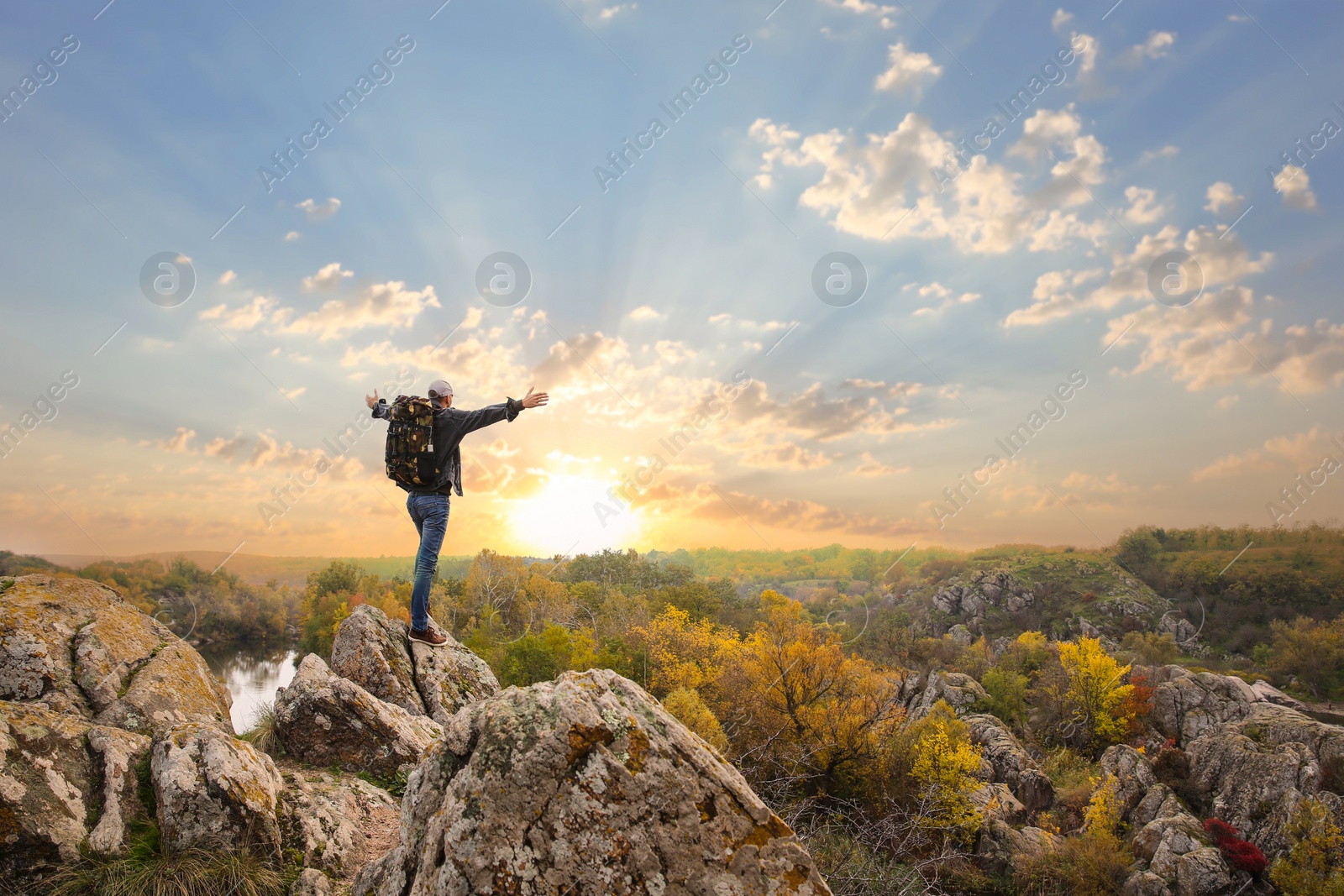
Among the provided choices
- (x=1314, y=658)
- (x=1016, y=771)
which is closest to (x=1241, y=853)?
(x=1016, y=771)

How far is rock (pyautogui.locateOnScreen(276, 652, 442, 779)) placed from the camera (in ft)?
25.8

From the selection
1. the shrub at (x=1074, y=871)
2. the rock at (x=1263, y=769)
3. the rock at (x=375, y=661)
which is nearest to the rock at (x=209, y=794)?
the rock at (x=375, y=661)

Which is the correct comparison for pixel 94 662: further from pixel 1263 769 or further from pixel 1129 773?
pixel 1129 773

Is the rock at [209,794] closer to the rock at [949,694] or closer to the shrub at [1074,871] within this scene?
the shrub at [1074,871]

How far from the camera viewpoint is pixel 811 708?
3616 centimetres

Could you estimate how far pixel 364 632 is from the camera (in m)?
10.6

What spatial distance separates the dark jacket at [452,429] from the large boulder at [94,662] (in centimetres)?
351

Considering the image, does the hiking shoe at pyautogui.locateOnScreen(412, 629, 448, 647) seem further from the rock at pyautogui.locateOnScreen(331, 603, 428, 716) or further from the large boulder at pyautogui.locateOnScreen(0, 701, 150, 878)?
the large boulder at pyautogui.locateOnScreen(0, 701, 150, 878)

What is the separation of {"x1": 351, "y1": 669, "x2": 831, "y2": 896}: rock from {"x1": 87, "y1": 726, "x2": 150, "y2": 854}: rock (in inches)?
110

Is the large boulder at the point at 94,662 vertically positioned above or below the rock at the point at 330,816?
above

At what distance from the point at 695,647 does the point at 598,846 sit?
46889 millimetres

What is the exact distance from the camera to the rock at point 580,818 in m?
3.83

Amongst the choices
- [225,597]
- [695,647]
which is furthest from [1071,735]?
[225,597]

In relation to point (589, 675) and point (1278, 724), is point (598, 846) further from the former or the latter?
point (1278, 724)
